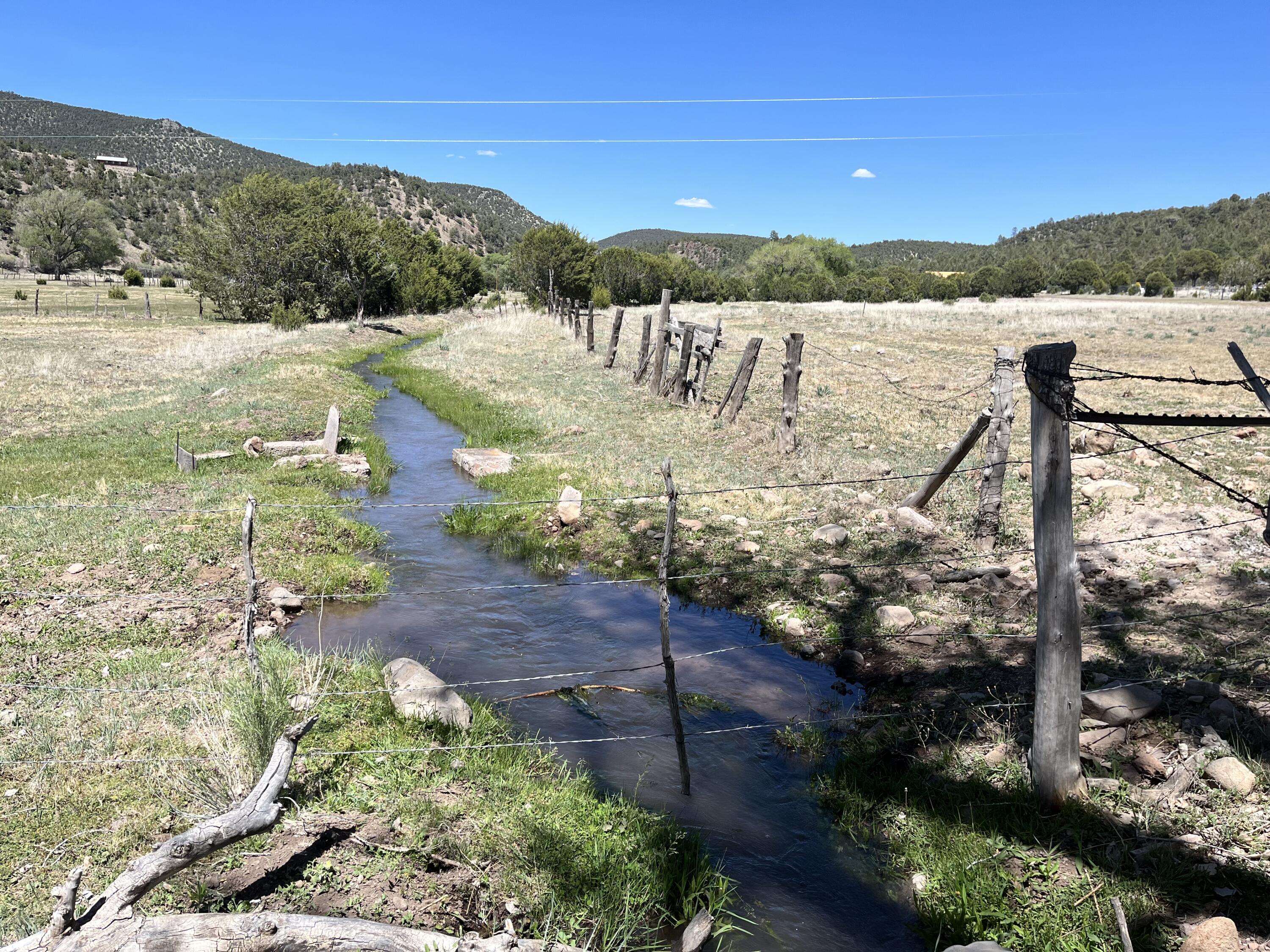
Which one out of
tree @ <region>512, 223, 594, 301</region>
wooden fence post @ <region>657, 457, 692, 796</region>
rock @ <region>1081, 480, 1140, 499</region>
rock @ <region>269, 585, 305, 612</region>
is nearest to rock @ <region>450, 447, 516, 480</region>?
rock @ <region>269, 585, 305, 612</region>

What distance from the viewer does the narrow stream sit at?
4812mm

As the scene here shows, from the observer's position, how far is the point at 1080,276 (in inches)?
3647

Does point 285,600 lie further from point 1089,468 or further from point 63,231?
point 63,231

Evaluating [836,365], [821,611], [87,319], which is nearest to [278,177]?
[87,319]

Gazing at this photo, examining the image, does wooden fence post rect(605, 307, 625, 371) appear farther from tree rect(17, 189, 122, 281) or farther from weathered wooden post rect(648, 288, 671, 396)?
tree rect(17, 189, 122, 281)

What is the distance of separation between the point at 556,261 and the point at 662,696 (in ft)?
210

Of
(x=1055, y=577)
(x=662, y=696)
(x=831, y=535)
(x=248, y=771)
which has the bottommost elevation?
(x=662, y=696)

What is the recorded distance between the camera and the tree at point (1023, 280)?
8944 centimetres

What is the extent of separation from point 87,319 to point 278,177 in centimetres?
1402

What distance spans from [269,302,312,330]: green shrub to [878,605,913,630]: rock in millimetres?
37937

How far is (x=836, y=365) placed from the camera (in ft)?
86.5

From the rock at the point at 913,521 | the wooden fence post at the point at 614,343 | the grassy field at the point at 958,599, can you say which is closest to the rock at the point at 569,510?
the grassy field at the point at 958,599

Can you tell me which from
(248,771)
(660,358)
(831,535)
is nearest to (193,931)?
(248,771)

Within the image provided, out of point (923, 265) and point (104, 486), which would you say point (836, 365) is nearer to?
point (104, 486)
